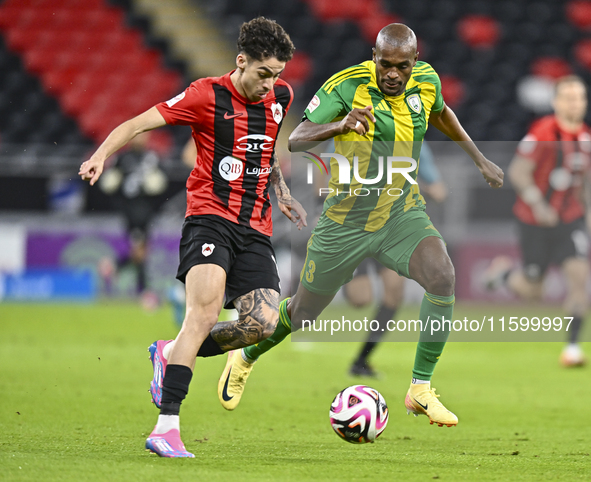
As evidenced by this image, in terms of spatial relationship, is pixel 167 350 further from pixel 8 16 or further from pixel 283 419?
pixel 8 16

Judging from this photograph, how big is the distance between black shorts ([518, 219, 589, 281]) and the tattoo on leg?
4754 mm

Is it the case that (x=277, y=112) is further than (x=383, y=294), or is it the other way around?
(x=383, y=294)

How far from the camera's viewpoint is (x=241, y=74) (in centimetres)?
459

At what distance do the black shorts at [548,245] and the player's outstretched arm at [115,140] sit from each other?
17.8 ft

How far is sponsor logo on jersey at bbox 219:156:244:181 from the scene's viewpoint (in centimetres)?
463

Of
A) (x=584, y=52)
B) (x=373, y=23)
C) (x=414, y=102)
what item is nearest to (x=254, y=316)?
(x=414, y=102)

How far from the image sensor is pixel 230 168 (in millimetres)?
4648

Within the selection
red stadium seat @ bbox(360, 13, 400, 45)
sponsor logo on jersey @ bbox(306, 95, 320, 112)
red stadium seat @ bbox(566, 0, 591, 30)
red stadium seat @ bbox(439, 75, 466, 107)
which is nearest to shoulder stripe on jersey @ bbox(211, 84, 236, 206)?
sponsor logo on jersey @ bbox(306, 95, 320, 112)

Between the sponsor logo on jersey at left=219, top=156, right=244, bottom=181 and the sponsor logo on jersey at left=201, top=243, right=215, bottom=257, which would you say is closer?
the sponsor logo on jersey at left=201, top=243, right=215, bottom=257

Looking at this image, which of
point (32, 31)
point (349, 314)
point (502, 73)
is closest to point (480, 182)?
point (349, 314)

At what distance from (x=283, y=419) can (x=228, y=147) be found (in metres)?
1.79

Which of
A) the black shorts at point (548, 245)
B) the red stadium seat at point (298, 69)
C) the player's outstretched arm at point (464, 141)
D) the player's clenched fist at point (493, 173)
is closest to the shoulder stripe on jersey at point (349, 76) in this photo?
the player's outstretched arm at point (464, 141)

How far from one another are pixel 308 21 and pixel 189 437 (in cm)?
1422

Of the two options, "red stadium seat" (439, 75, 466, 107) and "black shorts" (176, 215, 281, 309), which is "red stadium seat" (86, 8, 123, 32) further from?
"black shorts" (176, 215, 281, 309)
